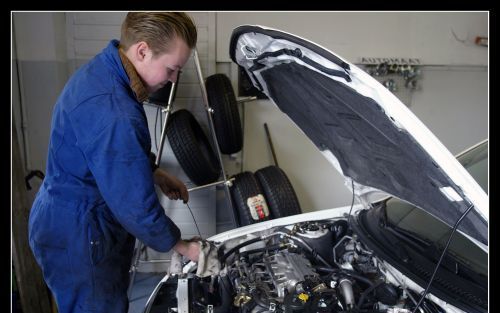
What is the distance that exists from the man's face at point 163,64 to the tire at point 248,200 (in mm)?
1429

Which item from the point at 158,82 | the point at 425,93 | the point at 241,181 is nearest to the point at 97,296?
the point at 158,82

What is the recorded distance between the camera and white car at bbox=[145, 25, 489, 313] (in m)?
1.01

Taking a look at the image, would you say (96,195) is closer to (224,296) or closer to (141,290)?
(224,296)

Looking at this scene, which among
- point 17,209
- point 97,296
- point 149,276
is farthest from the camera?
point 149,276

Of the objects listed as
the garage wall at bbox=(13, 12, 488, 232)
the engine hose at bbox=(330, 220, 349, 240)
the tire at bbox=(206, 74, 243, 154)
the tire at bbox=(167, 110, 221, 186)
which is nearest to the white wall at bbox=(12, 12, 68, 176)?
the garage wall at bbox=(13, 12, 488, 232)

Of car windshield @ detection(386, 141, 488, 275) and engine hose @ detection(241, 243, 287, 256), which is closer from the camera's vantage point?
car windshield @ detection(386, 141, 488, 275)

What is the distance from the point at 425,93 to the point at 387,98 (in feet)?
8.66

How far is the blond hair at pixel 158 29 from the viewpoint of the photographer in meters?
1.18

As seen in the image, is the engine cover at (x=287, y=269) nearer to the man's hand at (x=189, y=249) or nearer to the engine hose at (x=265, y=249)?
the engine hose at (x=265, y=249)

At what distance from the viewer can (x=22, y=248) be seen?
2242 mm

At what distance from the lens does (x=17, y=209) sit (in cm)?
224

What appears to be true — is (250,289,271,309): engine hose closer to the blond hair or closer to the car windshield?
the car windshield

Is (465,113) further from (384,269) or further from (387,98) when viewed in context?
(387,98)

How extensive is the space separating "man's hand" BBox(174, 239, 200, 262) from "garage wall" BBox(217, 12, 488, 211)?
190 centimetres
